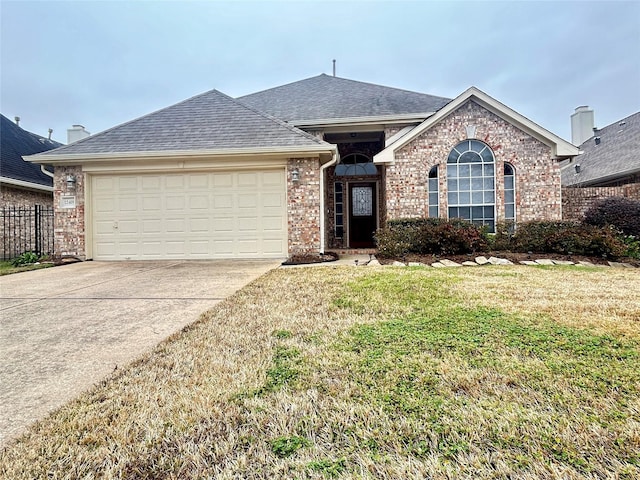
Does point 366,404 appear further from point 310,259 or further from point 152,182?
point 152,182

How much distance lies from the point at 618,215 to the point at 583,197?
1.16 metres

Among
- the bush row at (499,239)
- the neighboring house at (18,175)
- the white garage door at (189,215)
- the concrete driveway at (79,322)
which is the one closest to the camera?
the concrete driveway at (79,322)

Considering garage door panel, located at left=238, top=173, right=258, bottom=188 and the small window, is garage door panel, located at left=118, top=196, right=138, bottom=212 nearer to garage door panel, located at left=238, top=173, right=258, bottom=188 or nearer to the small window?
garage door panel, located at left=238, top=173, right=258, bottom=188

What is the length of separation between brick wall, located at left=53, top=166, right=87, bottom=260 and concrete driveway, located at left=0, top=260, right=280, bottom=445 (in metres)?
2.21

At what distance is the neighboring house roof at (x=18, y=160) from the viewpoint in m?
11.0

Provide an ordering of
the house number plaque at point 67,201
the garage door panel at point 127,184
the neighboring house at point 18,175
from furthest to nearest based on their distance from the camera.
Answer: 1. the neighboring house at point 18,175
2. the garage door panel at point 127,184
3. the house number plaque at point 67,201

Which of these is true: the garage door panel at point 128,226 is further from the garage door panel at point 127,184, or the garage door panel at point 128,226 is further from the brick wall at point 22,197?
the brick wall at point 22,197

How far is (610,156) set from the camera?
14.1m

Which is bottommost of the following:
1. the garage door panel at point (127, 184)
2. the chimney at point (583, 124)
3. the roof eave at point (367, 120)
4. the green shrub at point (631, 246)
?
the green shrub at point (631, 246)

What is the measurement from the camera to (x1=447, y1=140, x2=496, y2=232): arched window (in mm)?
9742

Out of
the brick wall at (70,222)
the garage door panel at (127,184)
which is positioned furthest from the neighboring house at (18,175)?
the garage door panel at (127,184)

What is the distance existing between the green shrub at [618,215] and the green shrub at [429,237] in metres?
3.76

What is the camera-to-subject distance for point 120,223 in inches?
357

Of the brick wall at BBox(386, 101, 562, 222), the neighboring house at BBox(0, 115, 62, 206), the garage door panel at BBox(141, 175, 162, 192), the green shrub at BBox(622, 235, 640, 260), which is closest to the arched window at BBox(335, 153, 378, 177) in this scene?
the brick wall at BBox(386, 101, 562, 222)
